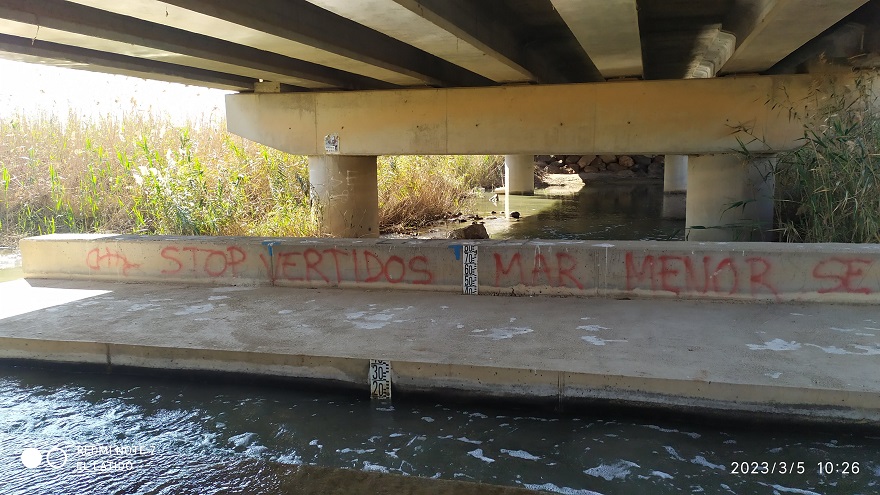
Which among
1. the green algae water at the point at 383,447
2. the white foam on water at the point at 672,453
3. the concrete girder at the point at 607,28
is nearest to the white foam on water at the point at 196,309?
the green algae water at the point at 383,447

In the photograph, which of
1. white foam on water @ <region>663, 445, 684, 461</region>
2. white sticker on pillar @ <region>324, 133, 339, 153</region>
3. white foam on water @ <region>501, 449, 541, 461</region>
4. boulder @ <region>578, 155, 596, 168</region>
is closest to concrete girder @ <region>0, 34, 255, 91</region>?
white sticker on pillar @ <region>324, 133, 339, 153</region>

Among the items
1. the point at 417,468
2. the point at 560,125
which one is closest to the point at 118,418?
the point at 417,468

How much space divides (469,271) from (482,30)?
3142mm

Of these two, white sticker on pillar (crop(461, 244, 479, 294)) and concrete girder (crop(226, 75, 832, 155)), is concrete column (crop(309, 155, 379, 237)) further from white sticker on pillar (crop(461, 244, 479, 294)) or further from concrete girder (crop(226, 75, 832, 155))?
white sticker on pillar (crop(461, 244, 479, 294))

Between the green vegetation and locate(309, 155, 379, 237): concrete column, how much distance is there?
1.08 feet

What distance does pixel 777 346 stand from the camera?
508 centimetres

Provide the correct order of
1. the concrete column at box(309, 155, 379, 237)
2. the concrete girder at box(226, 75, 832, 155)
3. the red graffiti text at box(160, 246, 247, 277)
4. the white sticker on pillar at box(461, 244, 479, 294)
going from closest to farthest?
the white sticker on pillar at box(461, 244, 479, 294), the red graffiti text at box(160, 246, 247, 277), the concrete girder at box(226, 75, 832, 155), the concrete column at box(309, 155, 379, 237)

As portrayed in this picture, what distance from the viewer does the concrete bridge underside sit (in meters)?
6.83

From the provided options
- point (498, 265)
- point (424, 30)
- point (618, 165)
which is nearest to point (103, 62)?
point (424, 30)

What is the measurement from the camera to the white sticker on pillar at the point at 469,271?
7.04 m

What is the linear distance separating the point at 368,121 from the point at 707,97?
228 inches

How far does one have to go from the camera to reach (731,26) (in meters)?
8.77

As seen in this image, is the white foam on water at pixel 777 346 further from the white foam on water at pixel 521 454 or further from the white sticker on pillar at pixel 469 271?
the white sticker on pillar at pixel 469 271

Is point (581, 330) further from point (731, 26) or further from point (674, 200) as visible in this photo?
point (674, 200)
